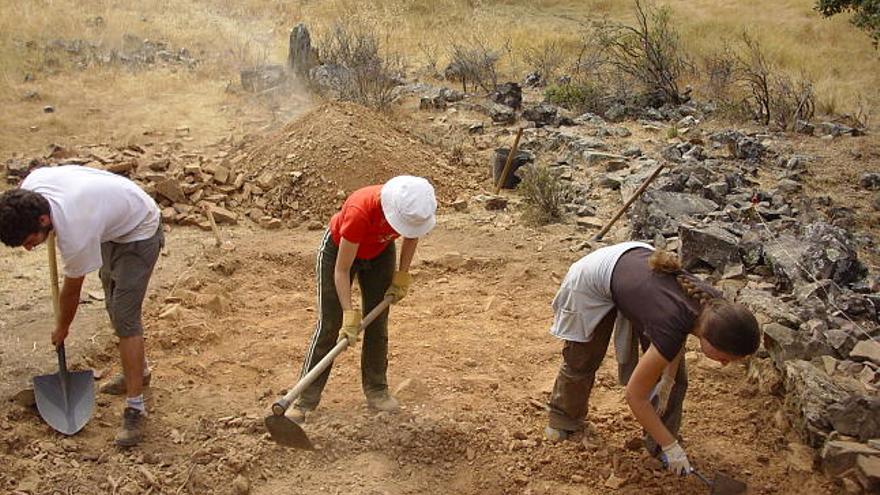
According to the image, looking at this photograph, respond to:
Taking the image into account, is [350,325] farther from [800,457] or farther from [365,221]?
[800,457]

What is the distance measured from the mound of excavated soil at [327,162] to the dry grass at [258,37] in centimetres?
262

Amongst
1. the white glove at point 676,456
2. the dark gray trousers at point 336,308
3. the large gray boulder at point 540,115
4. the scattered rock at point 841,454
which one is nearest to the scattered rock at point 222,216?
the dark gray trousers at point 336,308

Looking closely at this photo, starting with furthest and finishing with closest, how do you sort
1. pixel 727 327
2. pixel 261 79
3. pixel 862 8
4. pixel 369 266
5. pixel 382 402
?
1. pixel 261 79
2. pixel 862 8
3. pixel 382 402
4. pixel 369 266
5. pixel 727 327

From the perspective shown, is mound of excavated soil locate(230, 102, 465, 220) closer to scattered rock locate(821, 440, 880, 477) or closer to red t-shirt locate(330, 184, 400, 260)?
red t-shirt locate(330, 184, 400, 260)

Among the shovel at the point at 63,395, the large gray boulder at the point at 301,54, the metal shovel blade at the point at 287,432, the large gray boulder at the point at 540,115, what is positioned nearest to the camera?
the metal shovel blade at the point at 287,432

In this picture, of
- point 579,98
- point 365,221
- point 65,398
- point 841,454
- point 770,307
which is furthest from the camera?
point 579,98

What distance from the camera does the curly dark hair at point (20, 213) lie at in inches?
116

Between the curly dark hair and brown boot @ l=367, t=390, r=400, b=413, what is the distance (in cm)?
170

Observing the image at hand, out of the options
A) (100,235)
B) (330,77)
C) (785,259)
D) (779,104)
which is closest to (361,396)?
(100,235)

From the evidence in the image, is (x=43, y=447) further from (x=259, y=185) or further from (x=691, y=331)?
(x=259, y=185)

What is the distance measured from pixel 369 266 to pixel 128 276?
106cm

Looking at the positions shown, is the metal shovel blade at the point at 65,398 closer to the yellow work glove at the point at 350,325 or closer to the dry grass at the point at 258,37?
the yellow work glove at the point at 350,325

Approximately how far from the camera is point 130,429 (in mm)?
3604

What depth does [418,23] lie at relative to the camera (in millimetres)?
16641
